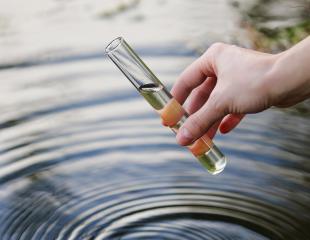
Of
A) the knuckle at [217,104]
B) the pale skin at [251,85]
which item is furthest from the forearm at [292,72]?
the knuckle at [217,104]

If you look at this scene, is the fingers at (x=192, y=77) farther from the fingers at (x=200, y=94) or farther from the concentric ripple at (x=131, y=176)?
the concentric ripple at (x=131, y=176)

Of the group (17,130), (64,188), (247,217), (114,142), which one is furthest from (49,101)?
(247,217)

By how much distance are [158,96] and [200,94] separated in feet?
0.90

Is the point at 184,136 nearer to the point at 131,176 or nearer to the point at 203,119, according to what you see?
the point at 203,119

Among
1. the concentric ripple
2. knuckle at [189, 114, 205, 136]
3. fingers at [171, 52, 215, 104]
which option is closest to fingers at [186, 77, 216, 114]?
fingers at [171, 52, 215, 104]

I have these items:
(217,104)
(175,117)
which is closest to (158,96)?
(175,117)

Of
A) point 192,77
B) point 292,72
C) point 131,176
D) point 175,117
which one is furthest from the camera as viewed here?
point 131,176

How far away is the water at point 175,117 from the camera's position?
7.30ft

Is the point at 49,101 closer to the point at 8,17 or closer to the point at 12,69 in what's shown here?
the point at 12,69

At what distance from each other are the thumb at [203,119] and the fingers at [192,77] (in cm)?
21

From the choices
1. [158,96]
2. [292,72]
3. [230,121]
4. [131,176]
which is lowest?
[131,176]

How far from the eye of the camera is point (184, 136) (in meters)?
2.16

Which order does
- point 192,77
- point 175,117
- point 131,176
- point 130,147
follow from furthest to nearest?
1. point 130,147
2. point 131,176
3. point 192,77
4. point 175,117

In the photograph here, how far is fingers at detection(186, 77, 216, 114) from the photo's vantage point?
2463 mm
